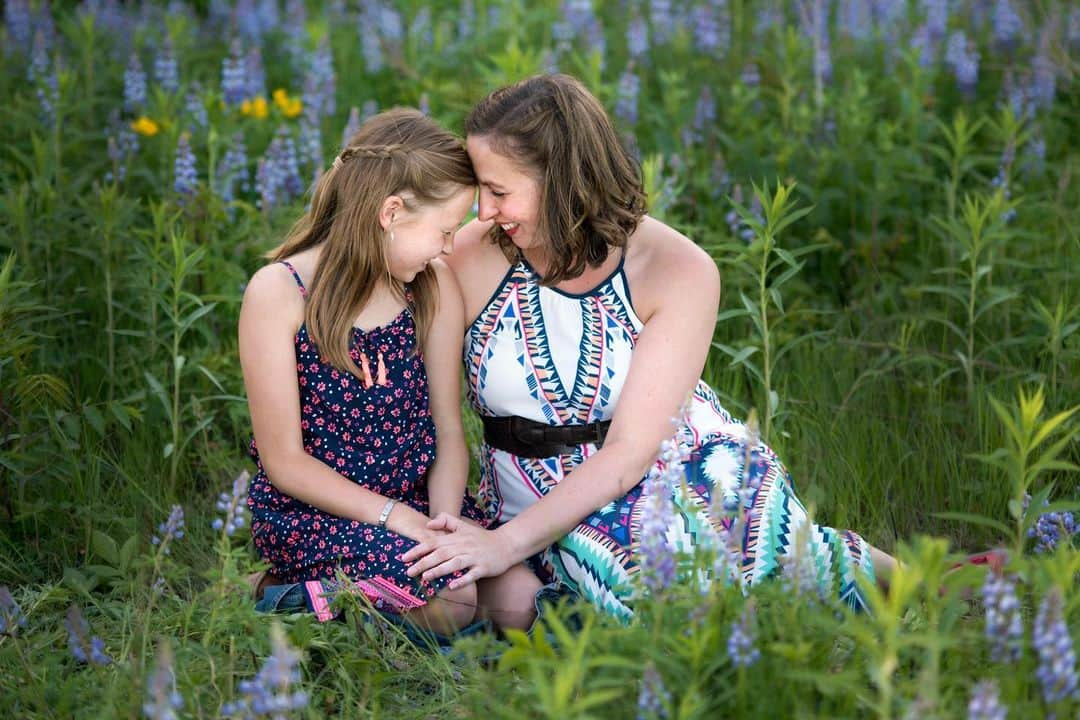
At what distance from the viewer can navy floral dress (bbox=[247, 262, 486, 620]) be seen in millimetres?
3291

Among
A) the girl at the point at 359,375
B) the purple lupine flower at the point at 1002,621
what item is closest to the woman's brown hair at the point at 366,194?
the girl at the point at 359,375

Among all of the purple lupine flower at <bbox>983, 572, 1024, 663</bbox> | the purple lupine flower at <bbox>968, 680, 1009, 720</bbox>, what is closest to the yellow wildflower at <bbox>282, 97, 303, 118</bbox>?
the purple lupine flower at <bbox>983, 572, 1024, 663</bbox>

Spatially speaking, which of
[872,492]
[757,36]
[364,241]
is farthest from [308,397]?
[757,36]

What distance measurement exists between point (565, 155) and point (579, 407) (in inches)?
26.0

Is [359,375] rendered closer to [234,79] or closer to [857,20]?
[234,79]

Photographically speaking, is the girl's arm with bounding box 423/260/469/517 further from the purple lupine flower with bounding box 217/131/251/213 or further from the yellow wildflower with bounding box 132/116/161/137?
the yellow wildflower with bounding box 132/116/161/137

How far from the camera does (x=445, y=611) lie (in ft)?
10.8

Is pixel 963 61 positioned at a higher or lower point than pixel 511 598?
higher

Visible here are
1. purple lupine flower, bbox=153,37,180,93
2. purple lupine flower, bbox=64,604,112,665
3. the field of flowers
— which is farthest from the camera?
purple lupine flower, bbox=153,37,180,93

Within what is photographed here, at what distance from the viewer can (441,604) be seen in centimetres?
328

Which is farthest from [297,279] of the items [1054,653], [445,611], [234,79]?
[234,79]

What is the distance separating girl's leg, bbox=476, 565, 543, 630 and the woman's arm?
0.12 m

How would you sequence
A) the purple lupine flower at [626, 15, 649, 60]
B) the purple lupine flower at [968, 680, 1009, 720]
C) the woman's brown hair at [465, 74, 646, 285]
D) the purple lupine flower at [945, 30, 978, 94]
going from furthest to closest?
the purple lupine flower at [626, 15, 649, 60] < the purple lupine flower at [945, 30, 978, 94] < the woman's brown hair at [465, 74, 646, 285] < the purple lupine flower at [968, 680, 1009, 720]

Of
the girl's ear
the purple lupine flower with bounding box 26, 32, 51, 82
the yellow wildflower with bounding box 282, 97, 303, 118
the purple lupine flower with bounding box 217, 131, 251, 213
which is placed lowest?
the yellow wildflower with bounding box 282, 97, 303, 118
